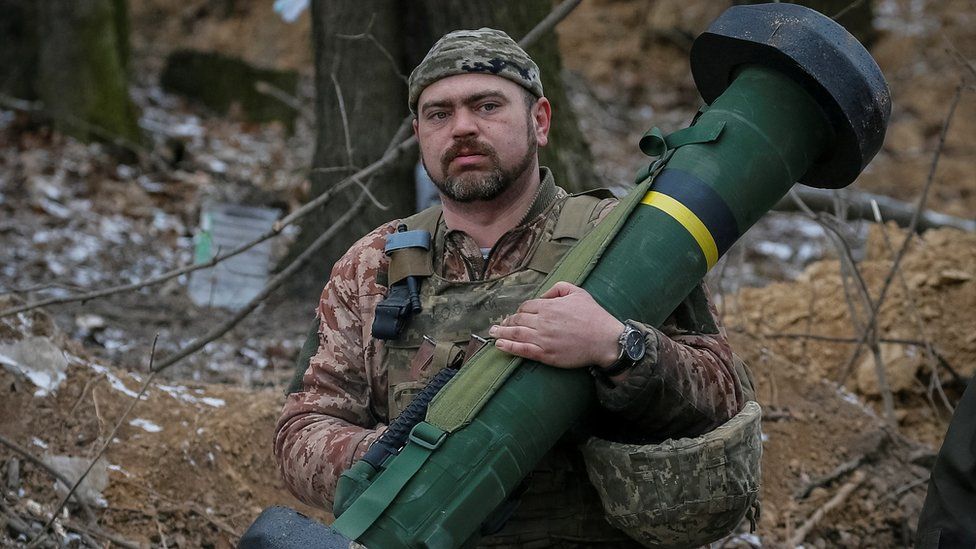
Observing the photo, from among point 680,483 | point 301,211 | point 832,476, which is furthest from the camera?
point 832,476

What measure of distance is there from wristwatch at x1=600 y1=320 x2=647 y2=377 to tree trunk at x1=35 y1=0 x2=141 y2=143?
803 cm

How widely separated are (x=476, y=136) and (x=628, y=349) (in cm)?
72

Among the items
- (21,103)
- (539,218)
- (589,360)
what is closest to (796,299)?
(539,218)

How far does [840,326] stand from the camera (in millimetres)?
6027

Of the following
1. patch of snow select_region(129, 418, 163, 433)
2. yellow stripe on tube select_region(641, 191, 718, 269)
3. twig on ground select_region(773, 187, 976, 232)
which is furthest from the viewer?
twig on ground select_region(773, 187, 976, 232)

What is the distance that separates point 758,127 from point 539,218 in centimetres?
60

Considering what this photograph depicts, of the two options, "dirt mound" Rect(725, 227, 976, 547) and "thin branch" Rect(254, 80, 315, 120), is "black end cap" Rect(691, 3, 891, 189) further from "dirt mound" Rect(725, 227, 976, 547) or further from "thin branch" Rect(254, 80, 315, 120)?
"thin branch" Rect(254, 80, 315, 120)

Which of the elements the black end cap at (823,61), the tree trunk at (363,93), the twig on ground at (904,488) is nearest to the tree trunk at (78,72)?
the tree trunk at (363,93)

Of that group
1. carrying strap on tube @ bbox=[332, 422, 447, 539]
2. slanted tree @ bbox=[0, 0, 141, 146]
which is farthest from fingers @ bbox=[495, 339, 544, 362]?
slanted tree @ bbox=[0, 0, 141, 146]

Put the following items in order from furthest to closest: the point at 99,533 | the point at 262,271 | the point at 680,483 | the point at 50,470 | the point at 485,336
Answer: the point at 262,271 → the point at 50,470 → the point at 99,533 → the point at 485,336 → the point at 680,483

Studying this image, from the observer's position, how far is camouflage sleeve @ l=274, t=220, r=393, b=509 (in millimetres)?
2748

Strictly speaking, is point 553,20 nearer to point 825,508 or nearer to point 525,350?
point 825,508

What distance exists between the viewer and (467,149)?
2.83m

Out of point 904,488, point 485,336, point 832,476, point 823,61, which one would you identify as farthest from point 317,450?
point 904,488
